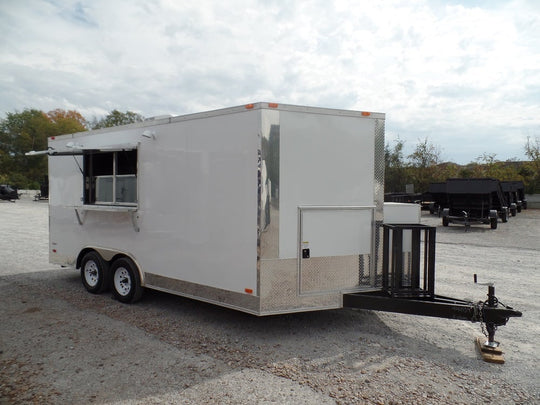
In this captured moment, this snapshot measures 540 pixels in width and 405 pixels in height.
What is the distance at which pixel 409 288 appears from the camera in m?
4.92

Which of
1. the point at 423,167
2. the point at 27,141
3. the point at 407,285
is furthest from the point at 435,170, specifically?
the point at 27,141

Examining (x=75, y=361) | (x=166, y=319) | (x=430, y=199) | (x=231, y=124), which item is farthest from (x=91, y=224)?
(x=430, y=199)

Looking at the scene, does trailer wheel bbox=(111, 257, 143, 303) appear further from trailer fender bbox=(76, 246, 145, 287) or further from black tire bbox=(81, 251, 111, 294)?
black tire bbox=(81, 251, 111, 294)

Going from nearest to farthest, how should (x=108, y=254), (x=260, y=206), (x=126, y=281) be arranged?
(x=260, y=206), (x=126, y=281), (x=108, y=254)

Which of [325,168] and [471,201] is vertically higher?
[325,168]

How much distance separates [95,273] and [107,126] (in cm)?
4800

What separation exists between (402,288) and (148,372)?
309 centimetres

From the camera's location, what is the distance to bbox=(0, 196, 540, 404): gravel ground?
3547 millimetres

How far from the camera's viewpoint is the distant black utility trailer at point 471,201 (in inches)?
657

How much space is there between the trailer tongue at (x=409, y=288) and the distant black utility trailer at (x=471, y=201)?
13178 mm

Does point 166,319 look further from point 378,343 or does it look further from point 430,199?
point 430,199

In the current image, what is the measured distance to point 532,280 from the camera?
26.2ft

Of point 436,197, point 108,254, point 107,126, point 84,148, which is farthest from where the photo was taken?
point 107,126

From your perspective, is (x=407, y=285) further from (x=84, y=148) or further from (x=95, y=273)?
(x=84, y=148)
